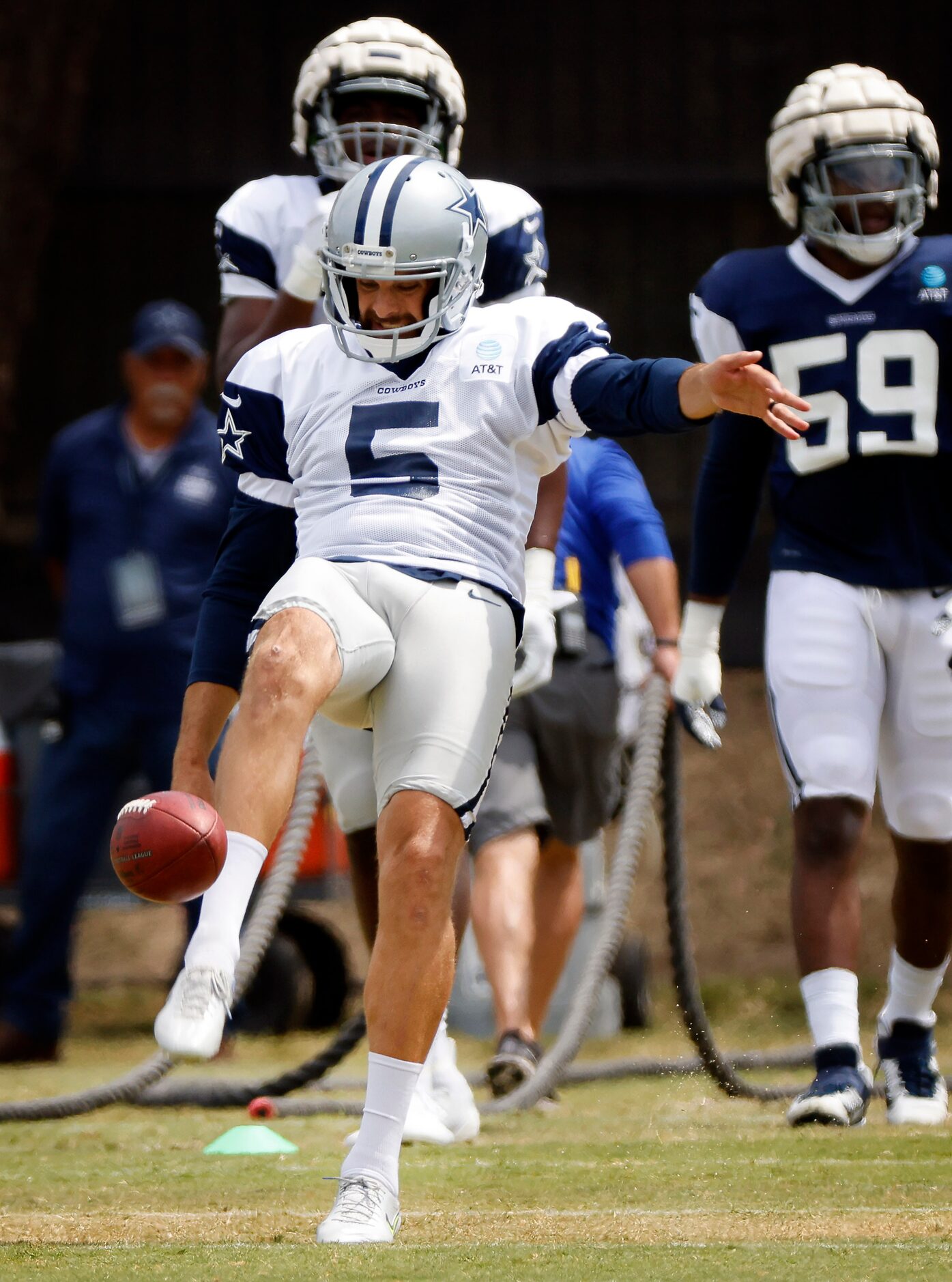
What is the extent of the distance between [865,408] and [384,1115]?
6.22 ft

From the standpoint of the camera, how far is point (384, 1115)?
2.91 metres

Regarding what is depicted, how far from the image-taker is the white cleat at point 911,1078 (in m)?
4.15

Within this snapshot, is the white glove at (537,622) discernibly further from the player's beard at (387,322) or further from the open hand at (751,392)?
the open hand at (751,392)

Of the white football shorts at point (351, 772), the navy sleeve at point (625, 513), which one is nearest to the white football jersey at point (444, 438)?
the white football shorts at point (351, 772)

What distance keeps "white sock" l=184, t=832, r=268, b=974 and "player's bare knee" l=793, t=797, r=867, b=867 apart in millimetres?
1577

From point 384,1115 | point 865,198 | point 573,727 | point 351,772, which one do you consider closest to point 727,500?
point 865,198

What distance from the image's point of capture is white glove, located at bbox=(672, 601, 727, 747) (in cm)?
441

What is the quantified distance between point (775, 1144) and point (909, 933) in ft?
2.33

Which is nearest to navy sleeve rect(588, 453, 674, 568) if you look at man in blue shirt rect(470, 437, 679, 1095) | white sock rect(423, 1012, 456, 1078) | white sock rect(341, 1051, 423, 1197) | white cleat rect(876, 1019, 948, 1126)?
man in blue shirt rect(470, 437, 679, 1095)

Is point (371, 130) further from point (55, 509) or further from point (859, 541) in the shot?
point (55, 509)

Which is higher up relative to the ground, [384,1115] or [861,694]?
[861,694]

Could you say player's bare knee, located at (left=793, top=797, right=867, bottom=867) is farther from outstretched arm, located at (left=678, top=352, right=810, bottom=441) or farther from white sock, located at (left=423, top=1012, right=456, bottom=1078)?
outstretched arm, located at (left=678, top=352, right=810, bottom=441)

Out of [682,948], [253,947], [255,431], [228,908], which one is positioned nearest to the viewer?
[228,908]

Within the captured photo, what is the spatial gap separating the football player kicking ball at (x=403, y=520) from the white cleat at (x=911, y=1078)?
1505 mm
